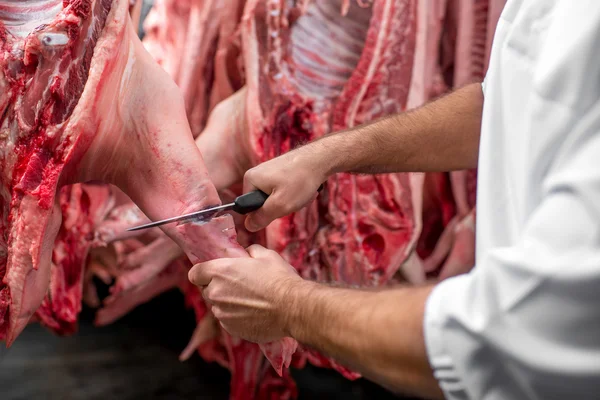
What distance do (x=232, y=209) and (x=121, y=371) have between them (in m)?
1.52

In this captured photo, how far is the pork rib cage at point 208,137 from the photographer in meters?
1.29

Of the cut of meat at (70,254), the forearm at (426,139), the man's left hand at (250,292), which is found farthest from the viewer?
the cut of meat at (70,254)

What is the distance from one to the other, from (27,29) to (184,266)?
1145 mm

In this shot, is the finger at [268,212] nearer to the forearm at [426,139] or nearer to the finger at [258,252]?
the finger at [258,252]

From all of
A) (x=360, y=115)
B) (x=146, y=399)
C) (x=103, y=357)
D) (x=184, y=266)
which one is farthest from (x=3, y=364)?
(x=360, y=115)

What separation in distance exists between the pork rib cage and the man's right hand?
10 centimetres

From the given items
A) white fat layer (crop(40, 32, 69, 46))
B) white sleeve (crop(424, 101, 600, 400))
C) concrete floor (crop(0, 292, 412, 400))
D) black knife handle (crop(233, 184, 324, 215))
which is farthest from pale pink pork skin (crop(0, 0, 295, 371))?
concrete floor (crop(0, 292, 412, 400))

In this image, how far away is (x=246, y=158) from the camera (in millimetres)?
1815

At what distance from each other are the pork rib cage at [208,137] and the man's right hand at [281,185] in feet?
0.34

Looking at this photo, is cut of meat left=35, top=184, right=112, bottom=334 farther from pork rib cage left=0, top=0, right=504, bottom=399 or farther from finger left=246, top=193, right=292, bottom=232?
finger left=246, top=193, right=292, bottom=232

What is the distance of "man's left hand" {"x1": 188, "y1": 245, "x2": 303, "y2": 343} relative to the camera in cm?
105

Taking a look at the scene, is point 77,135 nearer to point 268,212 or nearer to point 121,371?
point 268,212

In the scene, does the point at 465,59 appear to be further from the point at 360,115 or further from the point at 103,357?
the point at 103,357

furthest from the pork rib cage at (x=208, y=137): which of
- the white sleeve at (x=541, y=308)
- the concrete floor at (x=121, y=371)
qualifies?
the white sleeve at (x=541, y=308)
